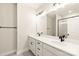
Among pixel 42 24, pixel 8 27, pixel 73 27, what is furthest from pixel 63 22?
pixel 8 27

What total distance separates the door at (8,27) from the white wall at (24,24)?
0.18 m

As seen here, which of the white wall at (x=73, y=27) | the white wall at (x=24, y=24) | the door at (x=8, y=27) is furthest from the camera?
the white wall at (x=24, y=24)

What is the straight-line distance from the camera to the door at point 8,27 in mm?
3037

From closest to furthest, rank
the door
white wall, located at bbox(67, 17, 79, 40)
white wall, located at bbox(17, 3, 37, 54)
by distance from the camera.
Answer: white wall, located at bbox(67, 17, 79, 40)
the door
white wall, located at bbox(17, 3, 37, 54)

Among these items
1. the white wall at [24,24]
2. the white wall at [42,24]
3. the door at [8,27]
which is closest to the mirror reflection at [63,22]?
the white wall at [42,24]

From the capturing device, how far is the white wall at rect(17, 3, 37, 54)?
3.38 metres

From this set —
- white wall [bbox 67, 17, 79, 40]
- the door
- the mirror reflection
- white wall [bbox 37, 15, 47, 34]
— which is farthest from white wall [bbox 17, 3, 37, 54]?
white wall [bbox 67, 17, 79, 40]

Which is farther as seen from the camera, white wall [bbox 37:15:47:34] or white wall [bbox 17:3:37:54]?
white wall [bbox 17:3:37:54]

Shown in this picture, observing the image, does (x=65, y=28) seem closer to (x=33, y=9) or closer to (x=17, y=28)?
(x=17, y=28)

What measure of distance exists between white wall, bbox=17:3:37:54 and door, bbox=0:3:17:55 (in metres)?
0.18

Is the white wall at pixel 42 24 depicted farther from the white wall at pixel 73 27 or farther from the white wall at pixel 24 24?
the white wall at pixel 73 27

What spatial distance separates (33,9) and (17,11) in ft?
2.90

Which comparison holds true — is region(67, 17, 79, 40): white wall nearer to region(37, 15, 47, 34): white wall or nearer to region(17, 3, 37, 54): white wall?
region(37, 15, 47, 34): white wall

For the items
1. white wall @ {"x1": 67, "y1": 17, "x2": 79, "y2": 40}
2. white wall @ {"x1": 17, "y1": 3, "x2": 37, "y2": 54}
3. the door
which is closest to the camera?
white wall @ {"x1": 67, "y1": 17, "x2": 79, "y2": 40}
